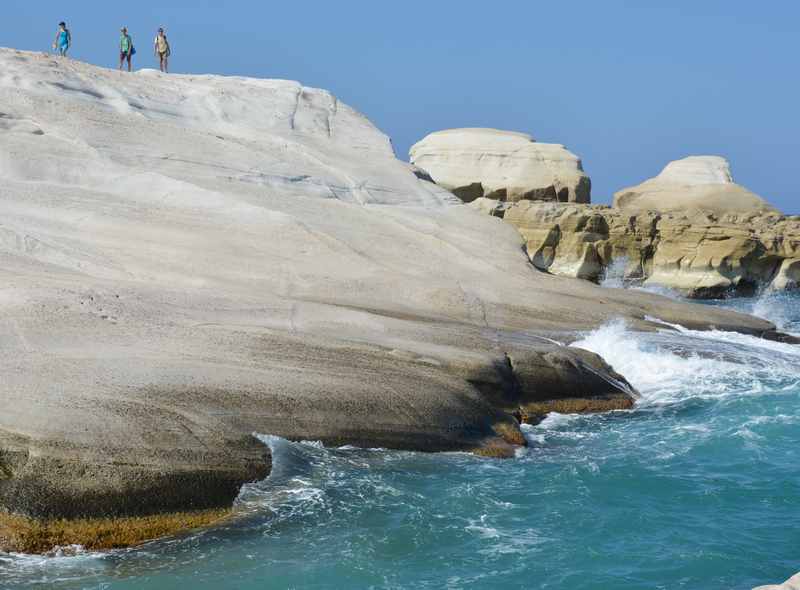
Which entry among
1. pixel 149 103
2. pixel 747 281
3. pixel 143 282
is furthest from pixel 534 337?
pixel 747 281

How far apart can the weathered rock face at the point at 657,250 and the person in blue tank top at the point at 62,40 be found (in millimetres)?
16035

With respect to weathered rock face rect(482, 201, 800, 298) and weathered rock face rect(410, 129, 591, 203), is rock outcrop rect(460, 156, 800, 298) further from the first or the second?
weathered rock face rect(410, 129, 591, 203)

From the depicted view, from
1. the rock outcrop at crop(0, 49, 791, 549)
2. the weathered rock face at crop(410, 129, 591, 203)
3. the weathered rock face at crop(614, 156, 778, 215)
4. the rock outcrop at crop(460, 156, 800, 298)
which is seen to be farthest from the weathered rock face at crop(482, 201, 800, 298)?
the rock outcrop at crop(0, 49, 791, 549)

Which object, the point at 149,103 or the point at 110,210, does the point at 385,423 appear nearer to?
the point at 110,210

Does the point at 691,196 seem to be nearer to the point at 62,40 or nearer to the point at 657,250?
the point at 657,250

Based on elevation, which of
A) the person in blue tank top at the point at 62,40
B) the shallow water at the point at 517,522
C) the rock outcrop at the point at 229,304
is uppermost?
the person in blue tank top at the point at 62,40

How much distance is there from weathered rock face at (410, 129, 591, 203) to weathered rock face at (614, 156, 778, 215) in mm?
3204

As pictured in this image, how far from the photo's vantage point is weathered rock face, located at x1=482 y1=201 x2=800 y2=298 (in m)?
36.6

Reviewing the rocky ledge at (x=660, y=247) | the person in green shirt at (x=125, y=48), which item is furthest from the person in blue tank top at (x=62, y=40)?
the rocky ledge at (x=660, y=247)

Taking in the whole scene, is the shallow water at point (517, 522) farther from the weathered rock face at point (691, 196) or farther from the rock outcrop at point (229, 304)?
the weathered rock face at point (691, 196)

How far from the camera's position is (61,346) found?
40.7ft

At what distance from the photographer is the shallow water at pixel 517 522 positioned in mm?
9758

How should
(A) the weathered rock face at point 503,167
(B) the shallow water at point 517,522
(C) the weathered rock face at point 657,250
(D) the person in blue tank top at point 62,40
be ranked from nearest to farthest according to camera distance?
(B) the shallow water at point 517,522 < (D) the person in blue tank top at point 62,40 < (C) the weathered rock face at point 657,250 < (A) the weathered rock face at point 503,167

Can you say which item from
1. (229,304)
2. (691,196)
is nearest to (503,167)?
(691,196)
